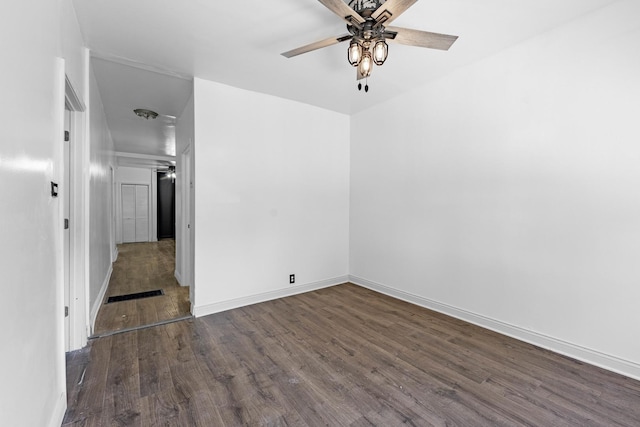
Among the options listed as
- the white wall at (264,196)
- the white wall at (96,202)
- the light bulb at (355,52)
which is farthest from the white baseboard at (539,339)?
the white wall at (96,202)

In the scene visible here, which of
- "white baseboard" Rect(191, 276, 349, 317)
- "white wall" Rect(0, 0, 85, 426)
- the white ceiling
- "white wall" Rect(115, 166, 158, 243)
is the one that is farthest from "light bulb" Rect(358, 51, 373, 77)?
"white wall" Rect(115, 166, 158, 243)

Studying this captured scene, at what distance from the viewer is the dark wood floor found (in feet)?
5.61

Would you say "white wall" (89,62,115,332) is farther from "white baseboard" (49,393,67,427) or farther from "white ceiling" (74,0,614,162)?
"white baseboard" (49,393,67,427)

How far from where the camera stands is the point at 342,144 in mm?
4516

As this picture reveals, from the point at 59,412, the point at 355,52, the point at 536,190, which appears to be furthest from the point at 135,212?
the point at 536,190

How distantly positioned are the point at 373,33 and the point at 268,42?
3.61 ft

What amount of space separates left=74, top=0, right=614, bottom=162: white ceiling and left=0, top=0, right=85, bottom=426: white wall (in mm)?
655

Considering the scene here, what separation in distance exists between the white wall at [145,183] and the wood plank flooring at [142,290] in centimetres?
220

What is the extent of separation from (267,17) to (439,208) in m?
2.55

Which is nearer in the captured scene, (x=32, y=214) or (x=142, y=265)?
(x=32, y=214)

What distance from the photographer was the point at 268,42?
8.37 feet

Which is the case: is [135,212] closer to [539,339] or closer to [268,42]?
[268,42]

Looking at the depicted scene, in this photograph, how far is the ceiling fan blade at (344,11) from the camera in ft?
5.49

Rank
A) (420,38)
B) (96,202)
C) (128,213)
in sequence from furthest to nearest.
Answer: (128,213) → (96,202) → (420,38)
